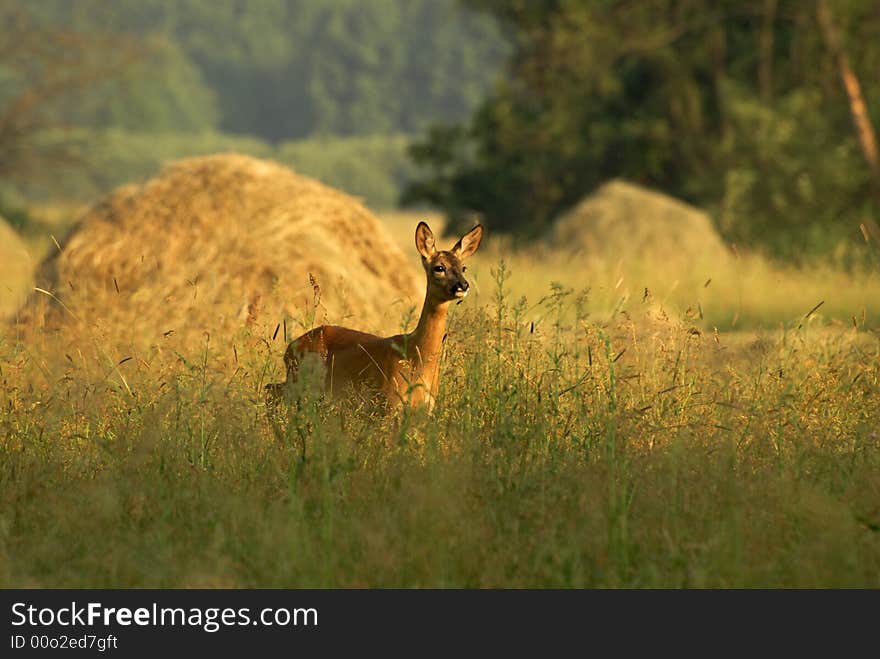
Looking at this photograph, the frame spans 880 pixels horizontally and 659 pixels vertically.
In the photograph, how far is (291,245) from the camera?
445 inches

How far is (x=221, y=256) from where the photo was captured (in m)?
11.3

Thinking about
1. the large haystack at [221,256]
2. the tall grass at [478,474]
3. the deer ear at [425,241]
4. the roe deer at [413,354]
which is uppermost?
the large haystack at [221,256]

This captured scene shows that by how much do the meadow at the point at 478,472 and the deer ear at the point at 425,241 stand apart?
468 mm

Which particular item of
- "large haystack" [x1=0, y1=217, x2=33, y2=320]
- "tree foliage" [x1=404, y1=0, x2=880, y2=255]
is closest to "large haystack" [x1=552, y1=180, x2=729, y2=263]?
"tree foliage" [x1=404, y1=0, x2=880, y2=255]

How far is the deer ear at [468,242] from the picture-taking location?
7348 mm

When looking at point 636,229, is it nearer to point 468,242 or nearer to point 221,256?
point 221,256

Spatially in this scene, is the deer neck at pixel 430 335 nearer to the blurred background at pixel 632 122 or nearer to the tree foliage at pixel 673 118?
the blurred background at pixel 632 122

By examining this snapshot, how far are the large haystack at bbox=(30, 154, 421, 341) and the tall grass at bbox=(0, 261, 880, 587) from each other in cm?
231

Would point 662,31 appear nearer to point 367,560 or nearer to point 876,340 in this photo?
point 876,340

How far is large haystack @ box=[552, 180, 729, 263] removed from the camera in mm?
22078

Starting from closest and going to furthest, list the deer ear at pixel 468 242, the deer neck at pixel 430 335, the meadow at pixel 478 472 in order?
the meadow at pixel 478 472 < the deer neck at pixel 430 335 < the deer ear at pixel 468 242

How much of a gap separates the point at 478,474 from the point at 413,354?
121 centimetres

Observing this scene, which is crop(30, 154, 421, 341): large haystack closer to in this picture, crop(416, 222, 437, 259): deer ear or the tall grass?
the tall grass

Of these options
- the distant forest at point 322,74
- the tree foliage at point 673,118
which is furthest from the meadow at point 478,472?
the distant forest at point 322,74
